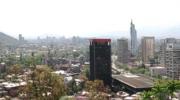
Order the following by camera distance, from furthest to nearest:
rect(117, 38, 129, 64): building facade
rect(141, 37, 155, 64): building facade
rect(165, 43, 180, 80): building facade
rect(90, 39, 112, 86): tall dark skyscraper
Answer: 1. rect(117, 38, 129, 64): building facade
2. rect(141, 37, 155, 64): building facade
3. rect(165, 43, 180, 80): building facade
4. rect(90, 39, 112, 86): tall dark skyscraper

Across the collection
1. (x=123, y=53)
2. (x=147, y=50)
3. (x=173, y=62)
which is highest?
(x=147, y=50)

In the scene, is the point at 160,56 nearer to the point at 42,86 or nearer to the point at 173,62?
the point at 173,62

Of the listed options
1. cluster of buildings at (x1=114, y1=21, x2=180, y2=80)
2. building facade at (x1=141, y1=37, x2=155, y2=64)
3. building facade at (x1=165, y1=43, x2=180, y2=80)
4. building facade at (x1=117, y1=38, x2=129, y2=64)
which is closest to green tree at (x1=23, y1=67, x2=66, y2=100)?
cluster of buildings at (x1=114, y1=21, x2=180, y2=80)

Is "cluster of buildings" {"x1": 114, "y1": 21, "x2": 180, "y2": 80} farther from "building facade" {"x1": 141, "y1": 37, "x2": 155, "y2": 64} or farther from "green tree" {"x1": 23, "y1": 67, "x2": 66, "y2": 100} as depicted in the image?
"green tree" {"x1": 23, "y1": 67, "x2": 66, "y2": 100}

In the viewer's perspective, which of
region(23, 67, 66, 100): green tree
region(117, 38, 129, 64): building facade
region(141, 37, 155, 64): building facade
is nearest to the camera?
region(23, 67, 66, 100): green tree

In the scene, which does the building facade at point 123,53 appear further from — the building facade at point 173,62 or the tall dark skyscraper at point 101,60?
the tall dark skyscraper at point 101,60

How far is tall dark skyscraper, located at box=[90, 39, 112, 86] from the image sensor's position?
2431 centimetres

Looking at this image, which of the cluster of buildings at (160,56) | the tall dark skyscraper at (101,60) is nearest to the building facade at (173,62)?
the cluster of buildings at (160,56)

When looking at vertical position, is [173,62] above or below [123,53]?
below

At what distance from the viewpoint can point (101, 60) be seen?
24.4 meters

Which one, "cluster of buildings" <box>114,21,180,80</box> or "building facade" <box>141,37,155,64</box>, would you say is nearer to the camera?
"cluster of buildings" <box>114,21,180,80</box>

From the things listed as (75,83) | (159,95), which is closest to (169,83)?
(159,95)

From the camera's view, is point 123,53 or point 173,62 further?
point 123,53

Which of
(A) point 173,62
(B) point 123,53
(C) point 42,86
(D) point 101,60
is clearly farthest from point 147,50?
(C) point 42,86
